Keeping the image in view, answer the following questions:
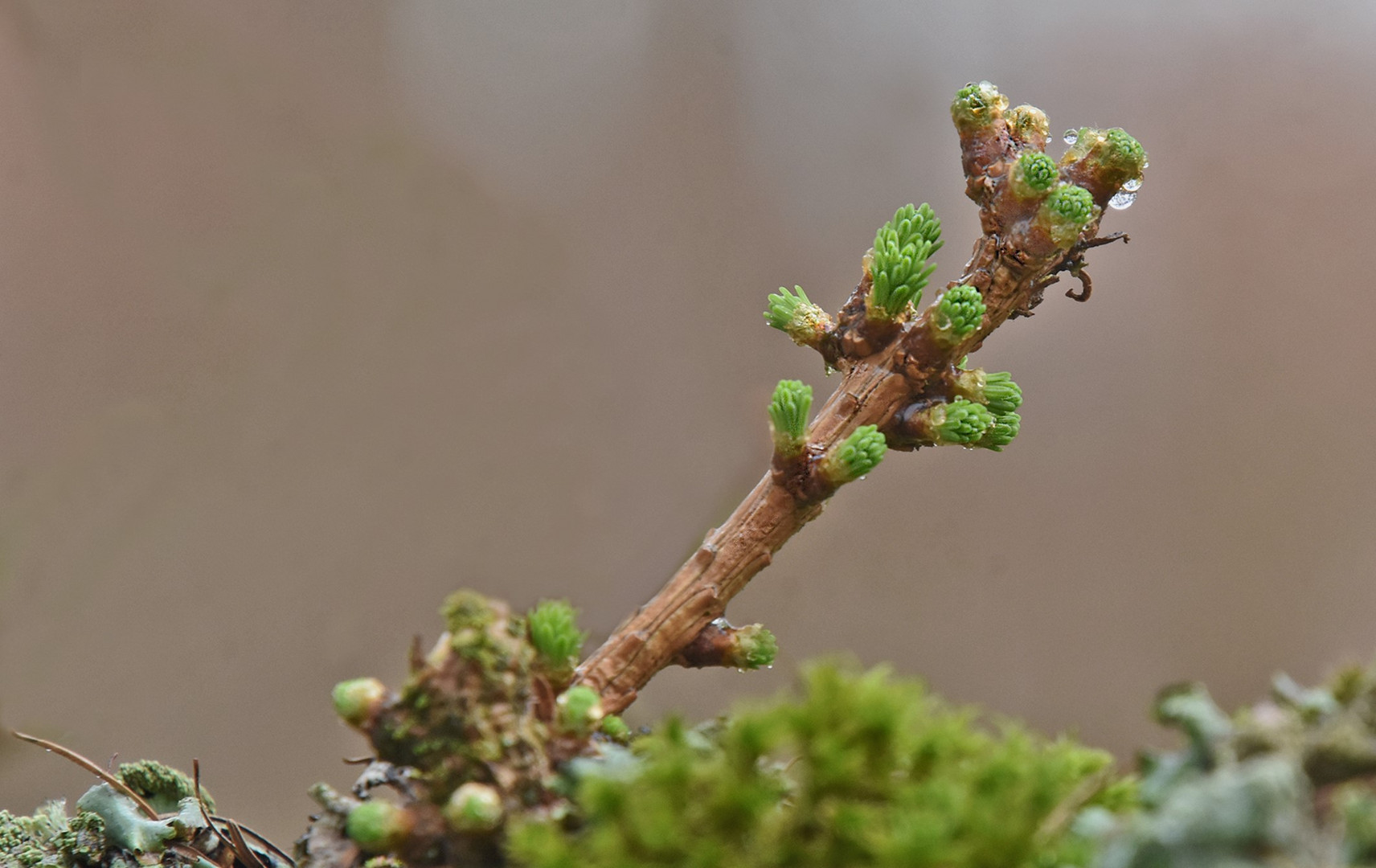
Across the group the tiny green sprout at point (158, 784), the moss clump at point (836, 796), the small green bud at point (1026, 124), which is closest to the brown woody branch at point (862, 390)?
the small green bud at point (1026, 124)

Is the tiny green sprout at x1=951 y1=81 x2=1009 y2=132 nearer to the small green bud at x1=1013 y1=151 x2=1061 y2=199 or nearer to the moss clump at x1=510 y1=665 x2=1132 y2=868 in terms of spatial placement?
the small green bud at x1=1013 y1=151 x2=1061 y2=199

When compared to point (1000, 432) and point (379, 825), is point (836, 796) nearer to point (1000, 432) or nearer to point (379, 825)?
point (379, 825)

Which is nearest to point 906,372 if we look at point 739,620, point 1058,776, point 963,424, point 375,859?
point 963,424

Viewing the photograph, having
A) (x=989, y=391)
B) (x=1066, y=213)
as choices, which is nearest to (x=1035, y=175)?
(x=1066, y=213)

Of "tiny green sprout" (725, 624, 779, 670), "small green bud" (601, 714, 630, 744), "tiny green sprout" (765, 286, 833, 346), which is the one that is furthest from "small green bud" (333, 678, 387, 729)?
"tiny green sprout" (765, 286, 833, 346)

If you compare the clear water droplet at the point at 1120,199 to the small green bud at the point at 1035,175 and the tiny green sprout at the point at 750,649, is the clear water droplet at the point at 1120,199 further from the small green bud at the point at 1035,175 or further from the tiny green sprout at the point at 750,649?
the tiny green sprout at the point at 750,649
